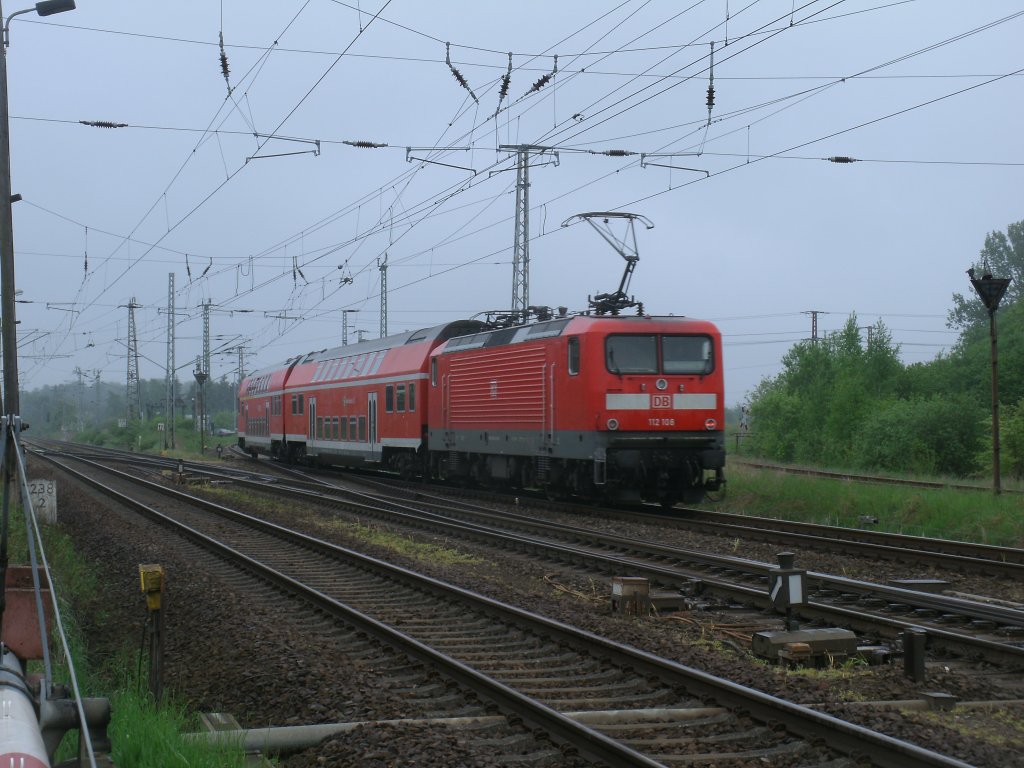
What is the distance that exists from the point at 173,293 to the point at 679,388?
39945mm

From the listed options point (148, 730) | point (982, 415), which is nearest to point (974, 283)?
point (148, 730)

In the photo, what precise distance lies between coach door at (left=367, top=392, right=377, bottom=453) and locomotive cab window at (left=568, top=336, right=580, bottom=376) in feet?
37.0

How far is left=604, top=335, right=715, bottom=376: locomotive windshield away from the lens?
704 inches

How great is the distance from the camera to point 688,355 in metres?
18.4

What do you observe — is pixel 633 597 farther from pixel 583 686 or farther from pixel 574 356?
pixel 574 356

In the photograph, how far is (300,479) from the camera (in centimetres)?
3112

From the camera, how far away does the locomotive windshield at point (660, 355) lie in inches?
704

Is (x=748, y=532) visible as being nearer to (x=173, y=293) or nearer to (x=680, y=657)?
(x=680, y=657)

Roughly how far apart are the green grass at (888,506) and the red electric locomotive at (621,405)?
1514 millimetres

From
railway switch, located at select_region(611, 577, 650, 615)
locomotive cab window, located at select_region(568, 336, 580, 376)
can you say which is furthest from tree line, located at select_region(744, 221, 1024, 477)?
railway switch, located at select_region(611, 577, 650, 615)

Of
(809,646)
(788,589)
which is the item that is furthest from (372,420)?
(809,646)

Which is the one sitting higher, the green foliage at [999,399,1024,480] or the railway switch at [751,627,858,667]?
the green foliage at [999,399,1024,480]

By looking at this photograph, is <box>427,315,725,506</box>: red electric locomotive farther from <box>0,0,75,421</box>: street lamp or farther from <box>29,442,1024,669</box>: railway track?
<box>0,0,75,421</box>: street lamp

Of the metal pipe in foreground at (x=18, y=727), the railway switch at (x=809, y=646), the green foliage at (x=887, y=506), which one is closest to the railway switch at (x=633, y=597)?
the railway switch at (x=809, y=646)
